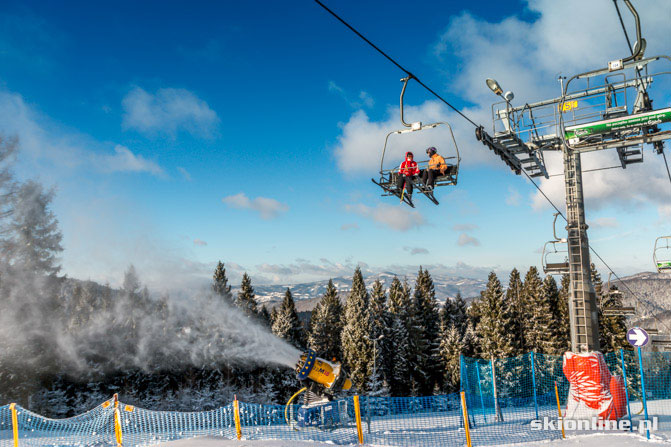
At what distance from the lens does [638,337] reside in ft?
41.5

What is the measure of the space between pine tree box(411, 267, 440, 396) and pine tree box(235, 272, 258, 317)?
1752 cm

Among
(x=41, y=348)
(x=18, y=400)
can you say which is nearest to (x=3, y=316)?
(x=41, y=348)

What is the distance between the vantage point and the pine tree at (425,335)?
1817 inches

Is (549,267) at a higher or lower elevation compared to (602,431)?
higher

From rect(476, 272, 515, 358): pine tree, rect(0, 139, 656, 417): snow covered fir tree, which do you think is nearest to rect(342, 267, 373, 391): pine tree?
rect(0, 139, 656, 417): snow covered fir tree

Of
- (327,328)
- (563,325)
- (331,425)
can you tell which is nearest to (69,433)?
(331,425)

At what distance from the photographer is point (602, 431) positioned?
1242 cm

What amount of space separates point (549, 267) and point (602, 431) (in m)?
5.06

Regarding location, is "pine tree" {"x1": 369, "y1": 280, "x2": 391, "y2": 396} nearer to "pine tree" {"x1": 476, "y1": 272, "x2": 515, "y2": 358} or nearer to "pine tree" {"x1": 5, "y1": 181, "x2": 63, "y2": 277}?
"pine tree" {"x1": 476, "y1": 272, "x2": 515, "y2": 358}

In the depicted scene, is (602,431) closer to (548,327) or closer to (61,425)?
(61,425)

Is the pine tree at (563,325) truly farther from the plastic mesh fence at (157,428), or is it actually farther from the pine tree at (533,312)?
the plastic mesh fence at (157,428)

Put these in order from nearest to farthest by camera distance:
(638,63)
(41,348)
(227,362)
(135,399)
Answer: (638,63), (41,348), (135,399), (227,362)

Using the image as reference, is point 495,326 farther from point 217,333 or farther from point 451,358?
point 217,333

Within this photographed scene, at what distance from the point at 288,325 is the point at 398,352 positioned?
11.9 metres
